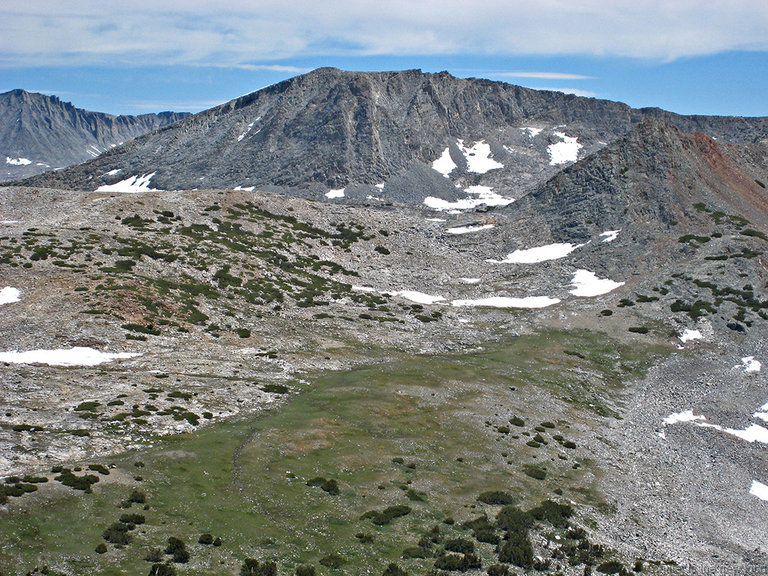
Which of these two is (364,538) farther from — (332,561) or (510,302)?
(510,302)

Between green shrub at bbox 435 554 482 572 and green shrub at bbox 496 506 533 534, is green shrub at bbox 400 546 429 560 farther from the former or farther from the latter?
green shrub at bbox 496 506 533 534

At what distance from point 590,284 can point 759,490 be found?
53.2 m

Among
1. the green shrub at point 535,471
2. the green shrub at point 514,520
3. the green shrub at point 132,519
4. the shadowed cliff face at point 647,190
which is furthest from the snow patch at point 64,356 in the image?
the shadowed cliff face at point 647,190

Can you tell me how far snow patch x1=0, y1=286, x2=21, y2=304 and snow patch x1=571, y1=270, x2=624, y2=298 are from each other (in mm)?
73344

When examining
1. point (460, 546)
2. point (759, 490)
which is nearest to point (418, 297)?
point (759, 490)

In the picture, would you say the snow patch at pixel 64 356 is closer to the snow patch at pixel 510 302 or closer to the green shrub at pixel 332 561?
the green shrub at pixel 332 561

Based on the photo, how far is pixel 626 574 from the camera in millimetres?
28078

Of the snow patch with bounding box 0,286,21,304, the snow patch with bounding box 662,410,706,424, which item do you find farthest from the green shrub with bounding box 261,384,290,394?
the snow patch with bounding box 662,410,706,424

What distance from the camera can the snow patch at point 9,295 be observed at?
53938 mm

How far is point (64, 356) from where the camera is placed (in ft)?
151

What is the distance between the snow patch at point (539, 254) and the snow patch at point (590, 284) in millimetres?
10067

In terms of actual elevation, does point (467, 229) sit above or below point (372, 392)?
above

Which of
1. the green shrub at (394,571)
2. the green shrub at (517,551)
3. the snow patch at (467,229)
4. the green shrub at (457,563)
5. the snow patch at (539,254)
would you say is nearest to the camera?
the green shrub at (394,571)

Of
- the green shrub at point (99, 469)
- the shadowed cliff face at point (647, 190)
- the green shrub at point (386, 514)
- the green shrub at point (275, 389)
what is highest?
the shadowed cliff face at point (647, 190)
